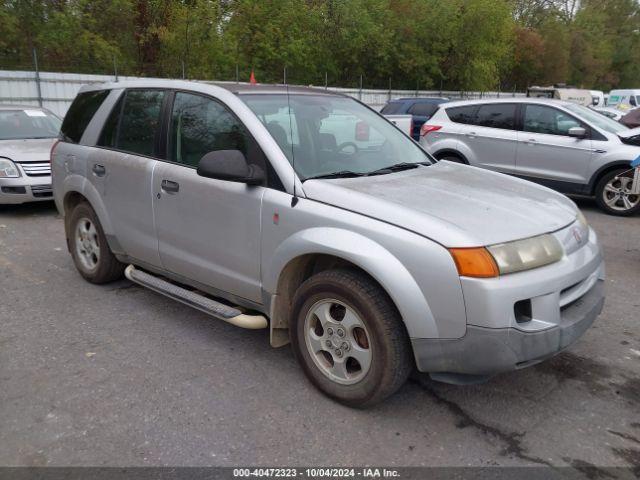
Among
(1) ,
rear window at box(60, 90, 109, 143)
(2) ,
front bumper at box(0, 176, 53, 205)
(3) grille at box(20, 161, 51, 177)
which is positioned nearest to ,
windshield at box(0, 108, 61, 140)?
(3) grille at box(20, 161, 51, 177)

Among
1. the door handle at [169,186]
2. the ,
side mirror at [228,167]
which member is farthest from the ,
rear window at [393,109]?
the ,
  side mirror at [228,167]

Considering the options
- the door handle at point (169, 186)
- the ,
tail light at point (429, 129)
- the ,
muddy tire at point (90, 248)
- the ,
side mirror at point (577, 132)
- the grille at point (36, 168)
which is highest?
the ,
  side mirror at point (577, 132)

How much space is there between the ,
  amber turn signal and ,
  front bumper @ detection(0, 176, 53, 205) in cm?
712

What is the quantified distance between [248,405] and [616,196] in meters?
7.41

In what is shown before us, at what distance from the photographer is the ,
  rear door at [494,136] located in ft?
30.2

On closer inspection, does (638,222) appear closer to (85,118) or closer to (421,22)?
(85,118)

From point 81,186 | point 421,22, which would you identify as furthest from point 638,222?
point 421,22

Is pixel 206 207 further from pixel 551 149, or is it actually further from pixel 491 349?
pixel 551 149

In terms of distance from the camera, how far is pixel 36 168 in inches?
318

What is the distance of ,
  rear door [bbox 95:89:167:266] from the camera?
4.25 meters

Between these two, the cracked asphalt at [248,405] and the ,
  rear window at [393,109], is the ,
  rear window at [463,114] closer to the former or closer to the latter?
the ,
  rear window at [393,109]

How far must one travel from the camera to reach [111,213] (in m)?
4.64

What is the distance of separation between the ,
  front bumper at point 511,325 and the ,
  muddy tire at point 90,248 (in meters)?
3.20

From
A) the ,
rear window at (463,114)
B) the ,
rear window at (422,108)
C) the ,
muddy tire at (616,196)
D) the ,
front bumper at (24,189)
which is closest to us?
the ,
  front bumper at (24,189)
